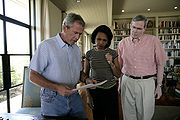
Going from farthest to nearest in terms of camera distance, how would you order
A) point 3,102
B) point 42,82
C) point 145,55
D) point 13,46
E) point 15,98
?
1. point 15,98
2. point 13,46
3. point 3,102
4. point 145,55
5. point 42,82

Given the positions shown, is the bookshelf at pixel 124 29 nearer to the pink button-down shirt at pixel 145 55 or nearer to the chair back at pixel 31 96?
the pink button-down shirt at pixel 145 55

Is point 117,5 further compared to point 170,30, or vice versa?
point 170,30

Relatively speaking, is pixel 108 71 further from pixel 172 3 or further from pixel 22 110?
pixel 172 3

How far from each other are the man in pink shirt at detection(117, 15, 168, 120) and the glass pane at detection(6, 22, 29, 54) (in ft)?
7.81

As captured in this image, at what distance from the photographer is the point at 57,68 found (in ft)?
3.23

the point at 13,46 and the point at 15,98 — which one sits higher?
the point at 13,46

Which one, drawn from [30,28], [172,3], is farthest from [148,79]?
[172,3]

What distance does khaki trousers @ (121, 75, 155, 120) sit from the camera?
138cm

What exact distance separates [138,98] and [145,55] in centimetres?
47

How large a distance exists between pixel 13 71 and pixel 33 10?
1.69 metres

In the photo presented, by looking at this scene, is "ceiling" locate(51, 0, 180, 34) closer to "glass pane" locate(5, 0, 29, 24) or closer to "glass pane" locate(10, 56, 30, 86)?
"glass pane" locate(5, 0, 29, 24)

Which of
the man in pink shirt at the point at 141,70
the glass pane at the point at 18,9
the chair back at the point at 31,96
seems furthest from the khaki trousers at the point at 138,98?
the glass pane at the point at 18,9

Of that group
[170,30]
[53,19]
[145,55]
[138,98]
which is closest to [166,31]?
[170,30]

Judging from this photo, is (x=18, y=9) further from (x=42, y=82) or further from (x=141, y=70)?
(x=141, y=70)
